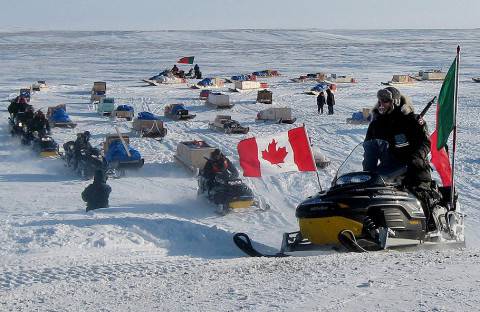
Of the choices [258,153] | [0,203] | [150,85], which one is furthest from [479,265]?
[150,85]

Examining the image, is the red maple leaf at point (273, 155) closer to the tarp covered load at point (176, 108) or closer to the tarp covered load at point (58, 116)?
the tarp covered load at point (58, 116)

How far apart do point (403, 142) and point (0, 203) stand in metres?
7.26

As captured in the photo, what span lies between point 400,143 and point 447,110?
123 centimetres

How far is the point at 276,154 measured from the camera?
9.02m

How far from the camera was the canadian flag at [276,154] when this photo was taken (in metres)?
8.96

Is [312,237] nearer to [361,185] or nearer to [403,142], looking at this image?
[361,185]

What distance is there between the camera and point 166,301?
4590 mm

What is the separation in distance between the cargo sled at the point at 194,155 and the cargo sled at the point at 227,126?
4726 mm

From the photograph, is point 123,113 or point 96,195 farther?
point 123,113

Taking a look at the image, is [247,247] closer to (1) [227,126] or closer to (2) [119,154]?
(2) [119,154]

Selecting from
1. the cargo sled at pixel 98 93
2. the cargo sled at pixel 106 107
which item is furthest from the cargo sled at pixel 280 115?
the cargo sled at pixel 98 93

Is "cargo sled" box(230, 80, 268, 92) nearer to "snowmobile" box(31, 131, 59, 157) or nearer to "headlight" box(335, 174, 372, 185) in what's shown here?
"snowmobile" box(31, 131, 59, 157)

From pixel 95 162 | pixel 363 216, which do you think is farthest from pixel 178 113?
pixel 363 216

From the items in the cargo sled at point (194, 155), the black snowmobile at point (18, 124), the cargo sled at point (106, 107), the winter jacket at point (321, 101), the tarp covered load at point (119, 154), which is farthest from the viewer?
the winter jacket at point (321, 101)
